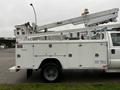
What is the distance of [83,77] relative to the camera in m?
10.9

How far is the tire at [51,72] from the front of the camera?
975 cm

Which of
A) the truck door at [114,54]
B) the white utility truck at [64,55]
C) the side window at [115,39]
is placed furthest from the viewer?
the side window at [115,39]

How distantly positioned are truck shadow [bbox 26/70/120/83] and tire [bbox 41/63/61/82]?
45 centimetres

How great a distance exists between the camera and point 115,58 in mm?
9898

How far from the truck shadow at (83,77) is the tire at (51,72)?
45cm

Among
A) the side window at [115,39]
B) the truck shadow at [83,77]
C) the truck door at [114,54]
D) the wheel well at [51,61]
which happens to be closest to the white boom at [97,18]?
the side window at [115,39]

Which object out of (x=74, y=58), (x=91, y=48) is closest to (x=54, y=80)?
(x=74, y=58)

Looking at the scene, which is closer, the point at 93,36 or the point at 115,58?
the point at 115,58

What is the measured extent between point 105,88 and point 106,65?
171 centimetres

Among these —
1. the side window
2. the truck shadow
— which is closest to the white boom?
the side window

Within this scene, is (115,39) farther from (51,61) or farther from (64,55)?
(51,61)

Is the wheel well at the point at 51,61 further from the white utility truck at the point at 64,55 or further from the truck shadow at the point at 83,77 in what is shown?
the truck shadow at the point at 83,77

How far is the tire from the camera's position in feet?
32.0

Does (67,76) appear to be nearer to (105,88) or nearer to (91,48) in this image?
(91,48)
